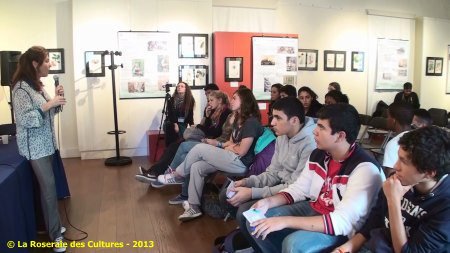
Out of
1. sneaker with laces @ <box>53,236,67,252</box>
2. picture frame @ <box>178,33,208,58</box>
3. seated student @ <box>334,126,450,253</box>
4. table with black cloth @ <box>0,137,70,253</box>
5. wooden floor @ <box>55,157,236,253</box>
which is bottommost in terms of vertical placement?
wooden floor @ <box>55,157,236,253</box>

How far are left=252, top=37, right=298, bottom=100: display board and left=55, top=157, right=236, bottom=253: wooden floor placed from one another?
3.03 m

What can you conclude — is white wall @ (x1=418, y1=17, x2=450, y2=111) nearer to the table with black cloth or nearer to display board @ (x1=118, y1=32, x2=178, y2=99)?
display board @ (x1=118, y1=32, x2=178, y2=99)

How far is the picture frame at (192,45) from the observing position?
21.0 feet

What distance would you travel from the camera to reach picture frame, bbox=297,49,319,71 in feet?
24.1

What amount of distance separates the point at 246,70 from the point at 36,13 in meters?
3.70

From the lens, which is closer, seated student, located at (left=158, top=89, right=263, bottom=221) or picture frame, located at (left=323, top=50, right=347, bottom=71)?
seated student, located at (left=158, top=89, right=263, bottom=221)

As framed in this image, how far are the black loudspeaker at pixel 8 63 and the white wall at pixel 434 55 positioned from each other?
325 inches

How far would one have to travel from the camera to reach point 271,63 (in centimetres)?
679

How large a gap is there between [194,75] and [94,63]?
1.73 metres

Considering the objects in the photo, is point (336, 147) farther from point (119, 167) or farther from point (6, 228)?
point (119, 167)

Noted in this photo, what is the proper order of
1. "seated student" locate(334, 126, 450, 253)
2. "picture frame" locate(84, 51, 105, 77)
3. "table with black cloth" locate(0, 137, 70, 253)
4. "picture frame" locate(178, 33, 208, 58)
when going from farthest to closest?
"picture frame" locate(178, 33, 208, 58) → "picture frame" locate(84, 51, 105, 77) → "table with black cloth" locate(0, 137, 70, 253) → "seated student" locate(334, 126, 450, 253)

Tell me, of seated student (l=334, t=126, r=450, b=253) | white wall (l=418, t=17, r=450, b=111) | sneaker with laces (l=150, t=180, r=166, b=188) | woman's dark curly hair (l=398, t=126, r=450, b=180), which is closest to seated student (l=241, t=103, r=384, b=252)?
seated student (l=334, t=126, r=450, b=253)

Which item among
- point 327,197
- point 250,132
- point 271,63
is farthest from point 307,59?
point 327,197

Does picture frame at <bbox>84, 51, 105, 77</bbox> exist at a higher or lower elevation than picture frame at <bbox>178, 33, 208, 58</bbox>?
lower
